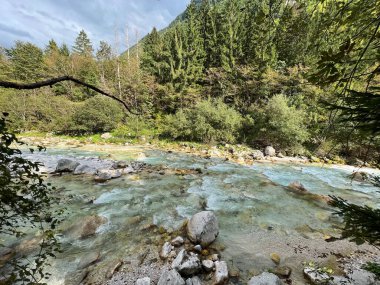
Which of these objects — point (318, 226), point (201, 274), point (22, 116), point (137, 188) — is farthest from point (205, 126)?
point (22, 116)

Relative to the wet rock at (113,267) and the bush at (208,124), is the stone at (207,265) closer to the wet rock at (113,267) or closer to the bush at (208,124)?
the wet rock at (113,267)

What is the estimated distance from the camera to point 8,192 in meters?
1.57

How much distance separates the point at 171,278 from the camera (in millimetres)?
3469

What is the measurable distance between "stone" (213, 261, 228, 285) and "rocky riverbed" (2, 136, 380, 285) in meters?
0.03

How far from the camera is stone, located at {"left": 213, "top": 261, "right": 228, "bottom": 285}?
366 centimetres

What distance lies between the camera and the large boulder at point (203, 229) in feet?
15.2

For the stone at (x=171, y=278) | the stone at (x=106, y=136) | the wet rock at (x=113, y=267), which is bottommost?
the wet rock at (x=113, y=267)

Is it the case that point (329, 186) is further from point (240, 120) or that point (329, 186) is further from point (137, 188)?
point (240, 120)

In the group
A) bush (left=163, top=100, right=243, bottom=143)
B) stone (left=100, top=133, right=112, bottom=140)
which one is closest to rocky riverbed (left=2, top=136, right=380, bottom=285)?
bush (left=163, top=100, right=243, bottom=143)

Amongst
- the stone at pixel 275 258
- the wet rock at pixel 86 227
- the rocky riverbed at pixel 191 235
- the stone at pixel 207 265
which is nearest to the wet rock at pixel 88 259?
the rocky riverbed at pixel 191 235

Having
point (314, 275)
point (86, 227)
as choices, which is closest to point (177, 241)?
point (86, 227)

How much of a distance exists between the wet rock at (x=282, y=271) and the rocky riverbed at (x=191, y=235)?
0.06ft

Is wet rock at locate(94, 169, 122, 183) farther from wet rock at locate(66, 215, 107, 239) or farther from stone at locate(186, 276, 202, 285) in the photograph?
stone at locate(186, 276, 202, 285)

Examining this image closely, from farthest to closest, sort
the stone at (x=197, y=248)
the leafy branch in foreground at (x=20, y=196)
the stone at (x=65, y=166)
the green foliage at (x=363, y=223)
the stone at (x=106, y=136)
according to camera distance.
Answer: the stone at (x=106, y=136) → the stone at (x=65, y=166) → the stone at (x=197, y=248) → the green foliage at (x=363, y=223) → the leafy branch in foreground at (x=20, y=196)
